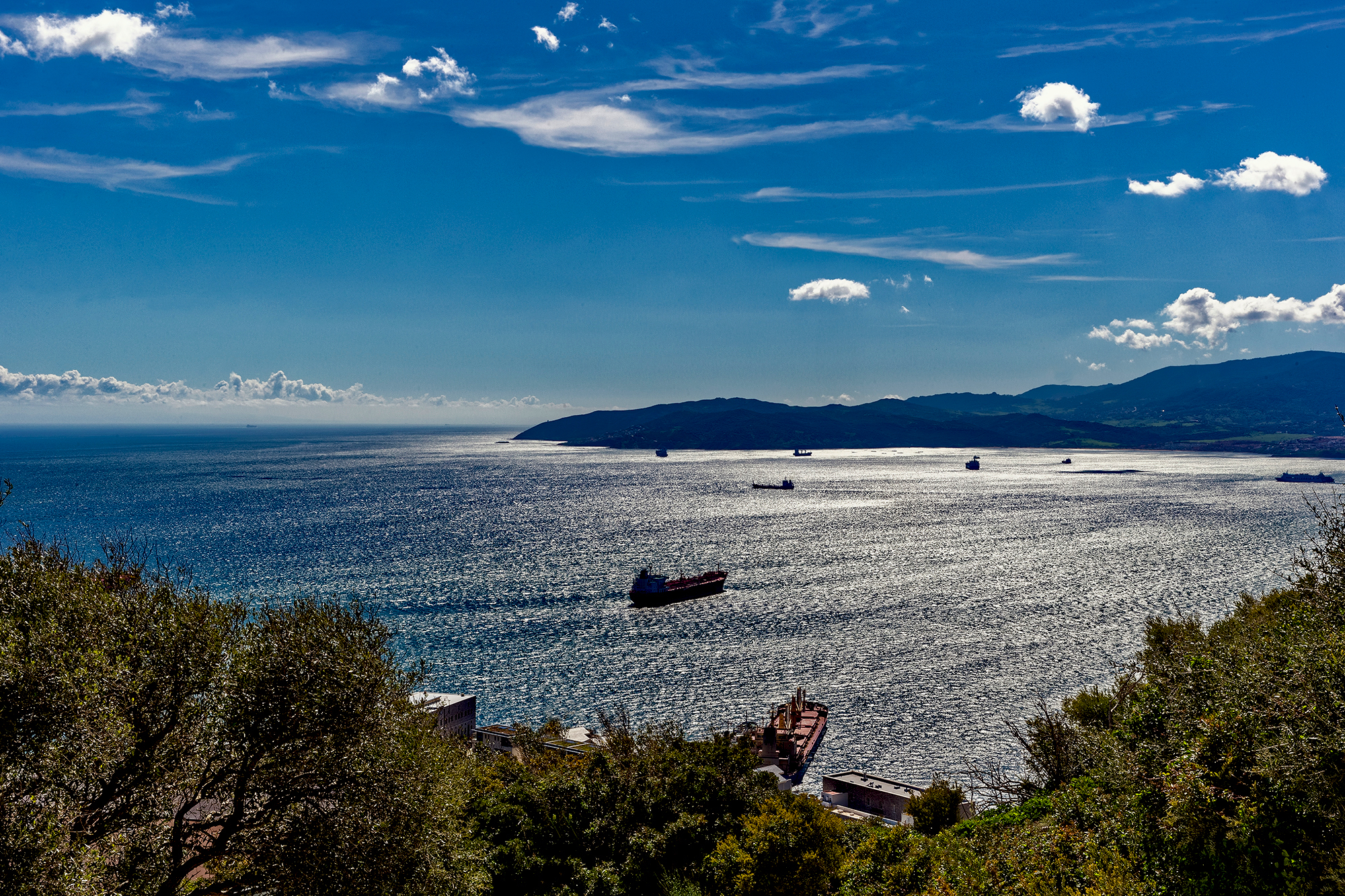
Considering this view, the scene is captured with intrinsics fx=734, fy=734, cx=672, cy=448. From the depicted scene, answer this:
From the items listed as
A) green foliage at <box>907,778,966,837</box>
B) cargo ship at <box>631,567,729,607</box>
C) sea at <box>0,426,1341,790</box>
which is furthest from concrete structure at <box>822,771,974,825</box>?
cargo ship at <box>631,567,729,607</box>

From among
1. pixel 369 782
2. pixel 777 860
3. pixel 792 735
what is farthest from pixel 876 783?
pixel 369 782

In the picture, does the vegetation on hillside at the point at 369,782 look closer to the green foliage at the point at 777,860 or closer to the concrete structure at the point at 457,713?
the green foliage at the point at 777,860

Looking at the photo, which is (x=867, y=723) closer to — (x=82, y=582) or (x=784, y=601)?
(x=784, y=601)

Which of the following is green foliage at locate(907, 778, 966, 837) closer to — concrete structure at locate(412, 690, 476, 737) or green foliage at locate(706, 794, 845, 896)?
green foliage at locate(706, 794, 845, 896)

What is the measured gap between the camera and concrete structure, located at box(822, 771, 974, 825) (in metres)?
43.5

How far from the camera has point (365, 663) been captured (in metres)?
19.0

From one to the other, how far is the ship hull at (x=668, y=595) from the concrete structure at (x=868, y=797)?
51739 millimetres

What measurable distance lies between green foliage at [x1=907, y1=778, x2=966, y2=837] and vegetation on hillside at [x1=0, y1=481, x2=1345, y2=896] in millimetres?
13854

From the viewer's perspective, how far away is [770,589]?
108062 mm

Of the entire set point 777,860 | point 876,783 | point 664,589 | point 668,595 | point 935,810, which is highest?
point 777,860

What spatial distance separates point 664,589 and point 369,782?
277 ft

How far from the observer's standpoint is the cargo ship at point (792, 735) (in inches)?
2048

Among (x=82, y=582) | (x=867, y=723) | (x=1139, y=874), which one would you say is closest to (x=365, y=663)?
(x=82, y=582)

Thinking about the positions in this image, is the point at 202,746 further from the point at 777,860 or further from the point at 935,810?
the point at 935,810
